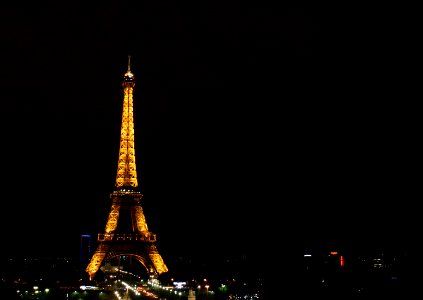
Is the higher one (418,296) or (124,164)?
(124,164)

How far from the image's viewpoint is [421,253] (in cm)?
3881

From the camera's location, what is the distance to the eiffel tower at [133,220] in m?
60.1

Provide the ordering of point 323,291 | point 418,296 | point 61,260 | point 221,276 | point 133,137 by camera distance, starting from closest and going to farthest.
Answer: point 418,296
point 323,291
point 133,137
point 221,276
point 61,260

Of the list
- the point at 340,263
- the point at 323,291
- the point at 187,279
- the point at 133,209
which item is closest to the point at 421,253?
the point at 323,291

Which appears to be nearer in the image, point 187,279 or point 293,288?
point 293,288

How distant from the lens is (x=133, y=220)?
61.2m

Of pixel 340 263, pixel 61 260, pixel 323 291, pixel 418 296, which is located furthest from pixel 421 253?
pixel 61 260

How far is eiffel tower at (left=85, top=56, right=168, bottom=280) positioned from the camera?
6009cm

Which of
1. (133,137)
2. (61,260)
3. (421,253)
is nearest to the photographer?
(421,253)

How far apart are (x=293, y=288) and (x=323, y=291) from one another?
246 inches

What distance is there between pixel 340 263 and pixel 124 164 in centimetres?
2114

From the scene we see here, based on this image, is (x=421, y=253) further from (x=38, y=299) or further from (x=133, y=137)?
(x=133, y=137)

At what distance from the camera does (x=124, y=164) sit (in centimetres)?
→ 6100

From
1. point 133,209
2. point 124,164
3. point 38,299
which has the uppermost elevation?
point 124,164
